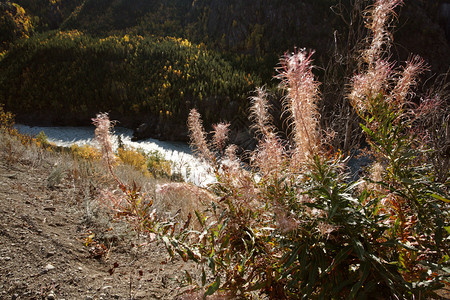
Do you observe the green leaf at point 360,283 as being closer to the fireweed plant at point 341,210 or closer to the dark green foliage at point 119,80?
the fireweed plant at point 341,210

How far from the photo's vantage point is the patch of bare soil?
1.59 meters

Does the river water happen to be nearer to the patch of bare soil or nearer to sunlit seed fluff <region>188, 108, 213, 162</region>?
the patch of bare soil

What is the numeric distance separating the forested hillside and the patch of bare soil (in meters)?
7.41

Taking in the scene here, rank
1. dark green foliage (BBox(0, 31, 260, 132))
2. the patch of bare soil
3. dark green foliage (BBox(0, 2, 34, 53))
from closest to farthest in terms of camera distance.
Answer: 1. the patch of bare soil
2. dark green foliage (BBox(0, 31, 260, 132))
3. dark green foliage (BBox(0, 2, 34, 53))

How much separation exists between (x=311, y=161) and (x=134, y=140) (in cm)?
988

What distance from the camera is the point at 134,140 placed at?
1007cm

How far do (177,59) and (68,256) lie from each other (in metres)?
12.3

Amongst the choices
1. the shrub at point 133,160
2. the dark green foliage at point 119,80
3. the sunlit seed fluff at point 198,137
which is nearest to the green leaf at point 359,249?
the sunlit seed fluff at point 198,137

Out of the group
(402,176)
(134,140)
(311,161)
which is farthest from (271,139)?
(134,140)

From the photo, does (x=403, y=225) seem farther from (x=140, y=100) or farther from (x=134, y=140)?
(x=140, y=100)

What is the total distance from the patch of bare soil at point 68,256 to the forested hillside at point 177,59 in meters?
7.41

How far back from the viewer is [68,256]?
192 cm

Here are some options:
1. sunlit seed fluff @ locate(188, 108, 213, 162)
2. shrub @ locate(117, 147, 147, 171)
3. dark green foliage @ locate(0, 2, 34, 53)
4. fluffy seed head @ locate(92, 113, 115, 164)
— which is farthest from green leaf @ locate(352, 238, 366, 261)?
dark green foliage @ locate(0, 2, 34, 53)

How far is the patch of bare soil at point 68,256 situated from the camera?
1593 millimetres
